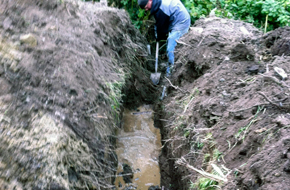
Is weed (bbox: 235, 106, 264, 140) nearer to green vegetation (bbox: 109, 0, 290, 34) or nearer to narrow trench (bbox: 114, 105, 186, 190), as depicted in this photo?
narrow trench (bbox: 114, 105, 186, 190)

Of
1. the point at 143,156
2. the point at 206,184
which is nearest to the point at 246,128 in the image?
the point at 206,184

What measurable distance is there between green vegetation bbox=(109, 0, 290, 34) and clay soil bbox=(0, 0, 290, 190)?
86.9 inches

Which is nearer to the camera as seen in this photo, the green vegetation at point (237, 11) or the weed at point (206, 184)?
the weed at point (206, 184)

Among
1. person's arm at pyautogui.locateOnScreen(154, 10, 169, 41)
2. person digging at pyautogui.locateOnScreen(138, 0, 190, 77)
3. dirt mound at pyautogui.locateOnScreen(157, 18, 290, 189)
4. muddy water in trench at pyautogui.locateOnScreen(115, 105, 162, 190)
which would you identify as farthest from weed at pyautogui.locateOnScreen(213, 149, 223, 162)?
person's arm at pyautogui.locateOnScreen(154, 10, 169, 41)

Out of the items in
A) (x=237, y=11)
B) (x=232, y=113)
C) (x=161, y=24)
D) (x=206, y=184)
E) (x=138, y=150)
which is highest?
(x=232, y=113)

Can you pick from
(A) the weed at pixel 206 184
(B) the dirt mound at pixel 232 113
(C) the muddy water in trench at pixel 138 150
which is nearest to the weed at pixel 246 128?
(B) the dirt mound at pixel 232 113

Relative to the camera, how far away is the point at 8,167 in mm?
1691

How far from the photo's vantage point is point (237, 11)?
650cm

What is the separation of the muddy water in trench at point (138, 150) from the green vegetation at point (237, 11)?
100 inches

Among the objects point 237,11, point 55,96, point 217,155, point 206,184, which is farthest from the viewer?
point 237,11

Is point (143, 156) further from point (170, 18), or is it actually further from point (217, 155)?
point (170, 18)

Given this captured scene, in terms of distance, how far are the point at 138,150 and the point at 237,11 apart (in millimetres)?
4813

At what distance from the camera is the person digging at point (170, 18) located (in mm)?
5039

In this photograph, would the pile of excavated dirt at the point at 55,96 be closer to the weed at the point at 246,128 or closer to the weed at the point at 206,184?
the weed at the point at 206,184
